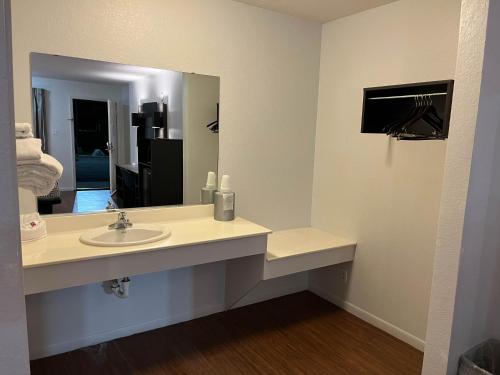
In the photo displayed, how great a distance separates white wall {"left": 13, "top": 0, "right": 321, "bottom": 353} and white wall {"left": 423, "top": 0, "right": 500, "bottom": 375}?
57.8 inches

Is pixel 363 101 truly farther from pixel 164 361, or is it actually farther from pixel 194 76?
pixel 164 361

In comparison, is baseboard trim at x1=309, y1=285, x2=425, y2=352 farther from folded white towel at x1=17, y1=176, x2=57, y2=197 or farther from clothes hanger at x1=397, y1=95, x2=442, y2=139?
folded white towel at x1=17, y1=176, x2=57, y2=197

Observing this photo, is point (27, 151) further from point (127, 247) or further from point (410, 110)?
point (410, 110)

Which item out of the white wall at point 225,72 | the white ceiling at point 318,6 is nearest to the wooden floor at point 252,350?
the white wall at point 225,72

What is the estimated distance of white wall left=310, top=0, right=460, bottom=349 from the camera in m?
2.36

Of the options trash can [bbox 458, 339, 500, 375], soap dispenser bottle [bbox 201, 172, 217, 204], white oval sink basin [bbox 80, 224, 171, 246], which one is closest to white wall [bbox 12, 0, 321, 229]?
soap dispenser bottle [bbox 201, 172, 217, 204]

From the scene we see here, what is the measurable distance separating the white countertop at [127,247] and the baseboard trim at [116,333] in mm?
717

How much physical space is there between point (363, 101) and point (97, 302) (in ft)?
7.47

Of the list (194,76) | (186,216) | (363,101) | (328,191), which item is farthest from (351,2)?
Answer: (186,216)

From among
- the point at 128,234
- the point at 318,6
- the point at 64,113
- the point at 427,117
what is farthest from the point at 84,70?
the point at 427,117

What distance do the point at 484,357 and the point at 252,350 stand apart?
1.31 meters

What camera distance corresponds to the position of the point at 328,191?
10.1 ft

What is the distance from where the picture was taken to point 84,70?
7.11ft

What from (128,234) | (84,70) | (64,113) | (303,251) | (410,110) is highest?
(84,70)
